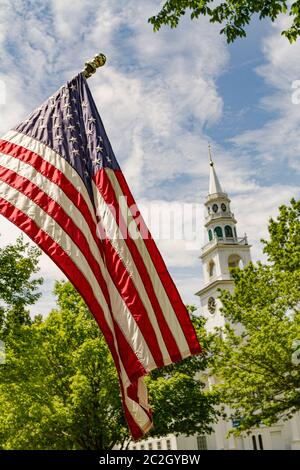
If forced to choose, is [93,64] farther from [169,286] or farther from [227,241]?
[227,241]

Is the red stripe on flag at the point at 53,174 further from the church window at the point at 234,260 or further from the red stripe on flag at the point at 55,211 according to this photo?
the church window at the point at 234,260

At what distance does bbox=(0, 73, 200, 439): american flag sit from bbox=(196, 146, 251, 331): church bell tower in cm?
5371

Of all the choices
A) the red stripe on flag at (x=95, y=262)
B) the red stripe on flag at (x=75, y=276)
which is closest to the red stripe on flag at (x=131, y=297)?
the red stripe on flag at (x=95, y=262)

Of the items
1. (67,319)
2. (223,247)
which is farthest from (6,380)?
(223,247)

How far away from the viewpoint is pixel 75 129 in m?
7.57

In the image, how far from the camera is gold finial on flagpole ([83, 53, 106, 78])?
811cm

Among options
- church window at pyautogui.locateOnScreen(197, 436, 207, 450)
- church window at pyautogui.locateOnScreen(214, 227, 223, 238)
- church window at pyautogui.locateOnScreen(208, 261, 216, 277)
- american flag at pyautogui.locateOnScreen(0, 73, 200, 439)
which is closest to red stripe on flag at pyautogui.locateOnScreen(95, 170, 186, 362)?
american flag at pyautogui.locateOnScreen(0, 73, 200, 439)

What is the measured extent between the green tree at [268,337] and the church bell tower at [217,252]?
34.7m

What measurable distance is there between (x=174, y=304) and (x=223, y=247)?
57.4 meters

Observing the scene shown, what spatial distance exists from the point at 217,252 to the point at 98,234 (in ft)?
189

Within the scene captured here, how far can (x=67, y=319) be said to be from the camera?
26.8m

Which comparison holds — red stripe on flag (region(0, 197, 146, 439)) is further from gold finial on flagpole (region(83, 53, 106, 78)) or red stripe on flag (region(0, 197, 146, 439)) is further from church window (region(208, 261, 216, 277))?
church window (region(208, 261, 216, 277))
